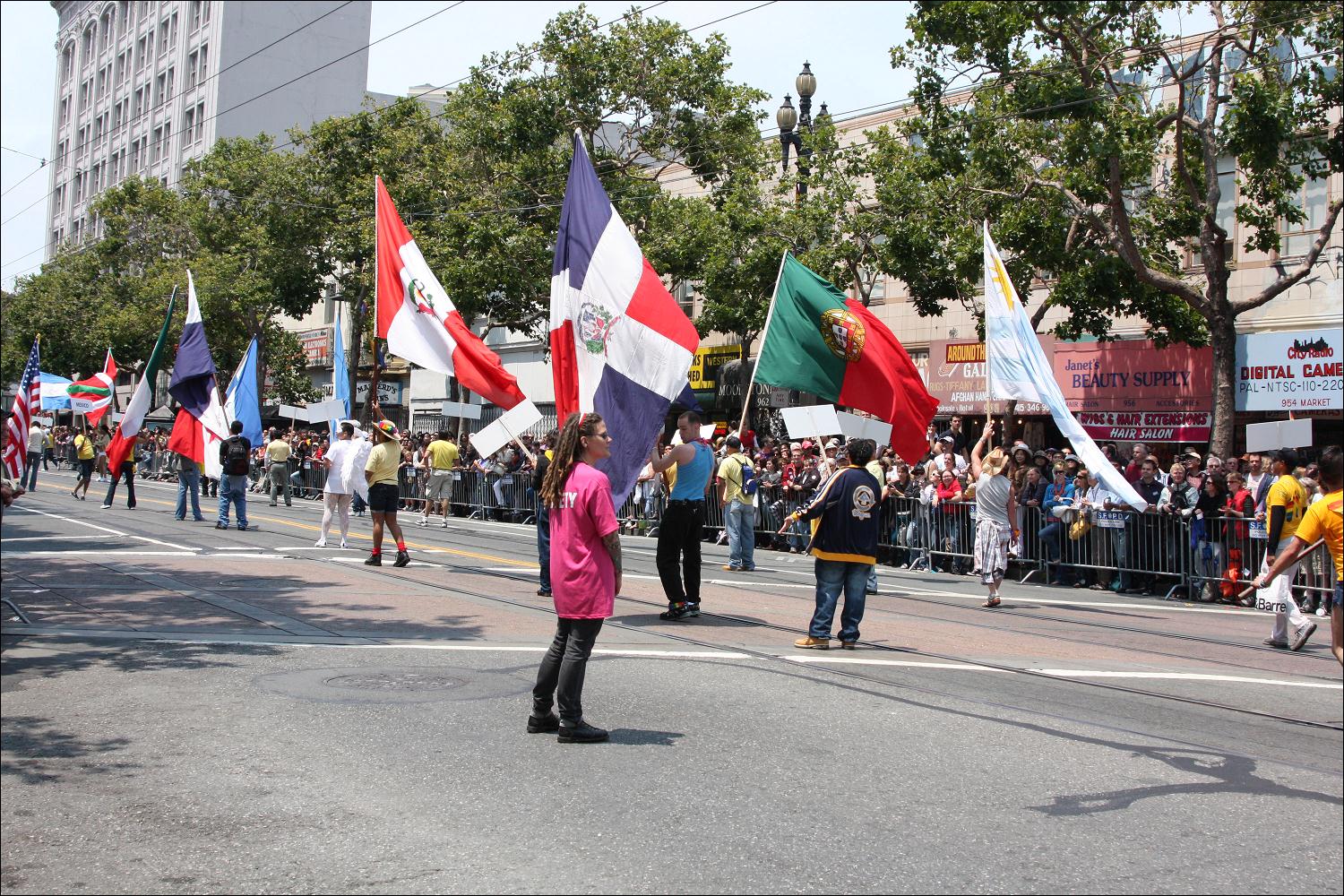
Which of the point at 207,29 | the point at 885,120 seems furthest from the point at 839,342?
the point at 207,29

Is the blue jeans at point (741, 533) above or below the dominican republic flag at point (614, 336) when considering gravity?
below

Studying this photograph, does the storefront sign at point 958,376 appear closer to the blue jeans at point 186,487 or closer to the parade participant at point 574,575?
the blue jeans at point 186,487

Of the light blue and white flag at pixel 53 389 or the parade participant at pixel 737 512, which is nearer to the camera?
the parade participant at pixel 737 512

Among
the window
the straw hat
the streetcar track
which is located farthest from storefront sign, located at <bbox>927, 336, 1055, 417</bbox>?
the streetcar track

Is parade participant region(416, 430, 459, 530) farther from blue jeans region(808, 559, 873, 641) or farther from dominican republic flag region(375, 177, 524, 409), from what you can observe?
blue jeans region(808, 559, 873, 641)

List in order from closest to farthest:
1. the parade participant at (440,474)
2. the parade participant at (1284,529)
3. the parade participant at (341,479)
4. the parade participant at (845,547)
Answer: the parade participant at (845,547) → the parade participant at (1284,529) → the parade participant at (341,479) → the parade participant at (440,474)

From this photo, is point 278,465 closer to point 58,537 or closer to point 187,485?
point 187,485

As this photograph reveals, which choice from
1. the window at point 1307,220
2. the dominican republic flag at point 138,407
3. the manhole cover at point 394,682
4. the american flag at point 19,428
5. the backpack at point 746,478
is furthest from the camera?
the window at point 1307,220

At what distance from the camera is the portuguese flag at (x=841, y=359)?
43.7 ft

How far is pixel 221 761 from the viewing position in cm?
591

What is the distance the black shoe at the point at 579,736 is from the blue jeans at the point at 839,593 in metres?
3.40

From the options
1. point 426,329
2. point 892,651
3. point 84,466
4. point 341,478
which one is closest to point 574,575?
point 892,651

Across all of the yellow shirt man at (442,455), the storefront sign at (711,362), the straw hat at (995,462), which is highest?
the storefront sign at (711,362)

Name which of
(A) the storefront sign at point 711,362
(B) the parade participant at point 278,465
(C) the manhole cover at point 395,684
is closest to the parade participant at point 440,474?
(B) the parade participant at point 278,465
